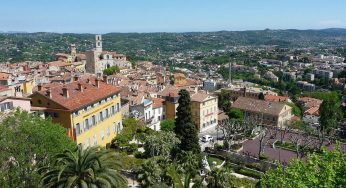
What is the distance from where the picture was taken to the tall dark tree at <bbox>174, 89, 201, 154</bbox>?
169ft

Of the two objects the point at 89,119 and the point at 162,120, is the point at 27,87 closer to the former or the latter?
the point at 162,120

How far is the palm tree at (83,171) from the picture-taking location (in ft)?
81.4

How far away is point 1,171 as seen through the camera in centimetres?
2680

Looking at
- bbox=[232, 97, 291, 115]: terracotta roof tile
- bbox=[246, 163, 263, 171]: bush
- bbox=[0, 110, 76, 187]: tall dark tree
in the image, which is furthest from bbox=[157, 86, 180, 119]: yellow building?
bbox=[0, 110, 76, 187]: tall dark tree

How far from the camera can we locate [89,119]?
158 feet

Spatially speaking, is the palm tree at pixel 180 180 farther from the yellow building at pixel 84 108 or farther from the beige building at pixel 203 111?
the beige building at pixel 203 111

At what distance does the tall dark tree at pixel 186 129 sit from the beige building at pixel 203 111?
2245 cm

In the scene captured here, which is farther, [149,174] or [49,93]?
A: [49,93]

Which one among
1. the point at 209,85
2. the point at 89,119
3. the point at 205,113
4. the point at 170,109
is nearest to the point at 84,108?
the point at 89,119

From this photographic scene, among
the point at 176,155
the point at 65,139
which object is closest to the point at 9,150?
the point at 65,139

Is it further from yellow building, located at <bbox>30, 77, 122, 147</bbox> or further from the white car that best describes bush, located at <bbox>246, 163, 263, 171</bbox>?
yellow building, located at <bbox>30, 77, 122, 147</bbox>

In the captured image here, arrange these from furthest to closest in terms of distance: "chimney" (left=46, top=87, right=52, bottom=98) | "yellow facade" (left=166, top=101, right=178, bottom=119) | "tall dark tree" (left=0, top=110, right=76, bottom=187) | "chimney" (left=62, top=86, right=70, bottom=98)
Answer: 1. "yellow facade" (left=166, top=101, right=178, bottom=119)
2. "chimney" (left=62, top=86, right=70, bottom=98)
3. "chimney" (left=46, top=87, right=52, bottom=98)
4. "tall dark tree" (left=0, top=110, right=76, bottom=187)

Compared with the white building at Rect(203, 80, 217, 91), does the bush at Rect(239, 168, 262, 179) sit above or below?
above

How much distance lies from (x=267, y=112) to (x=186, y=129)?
43268 mm
